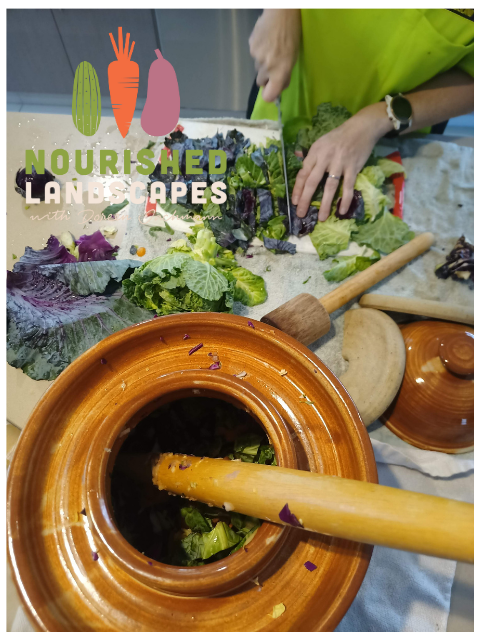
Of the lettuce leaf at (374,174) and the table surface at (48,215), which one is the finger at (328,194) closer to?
the lettuce leaf at (374,174)

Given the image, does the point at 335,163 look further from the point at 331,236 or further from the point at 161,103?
the point at 161,103

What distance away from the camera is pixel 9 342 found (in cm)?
123

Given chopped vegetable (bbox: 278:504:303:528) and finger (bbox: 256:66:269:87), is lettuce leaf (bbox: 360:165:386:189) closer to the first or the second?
finger (bbox: 256:66:269:87)

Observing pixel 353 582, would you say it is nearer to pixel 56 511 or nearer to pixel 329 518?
pixel 329 518

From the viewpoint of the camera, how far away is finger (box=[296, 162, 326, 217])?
1628 millimetres

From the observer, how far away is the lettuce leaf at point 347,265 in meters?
1.54

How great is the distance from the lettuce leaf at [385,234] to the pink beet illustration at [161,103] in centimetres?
101

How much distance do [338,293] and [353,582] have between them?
917mm

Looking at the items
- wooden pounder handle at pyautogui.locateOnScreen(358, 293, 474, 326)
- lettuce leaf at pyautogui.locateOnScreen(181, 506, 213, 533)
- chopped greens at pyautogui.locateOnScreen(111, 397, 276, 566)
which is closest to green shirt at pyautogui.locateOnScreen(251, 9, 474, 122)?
wooden pounder handle at pyautogui.locateOnScreen(358, 293, 474, 326)

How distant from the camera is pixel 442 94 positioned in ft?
5.67

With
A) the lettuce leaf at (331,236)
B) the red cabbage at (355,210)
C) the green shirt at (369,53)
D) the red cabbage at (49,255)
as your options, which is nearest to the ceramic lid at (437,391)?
the lettuce leaf at (331,236)

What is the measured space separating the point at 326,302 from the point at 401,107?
102cm

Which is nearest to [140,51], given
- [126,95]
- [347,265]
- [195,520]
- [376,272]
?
[126,95]

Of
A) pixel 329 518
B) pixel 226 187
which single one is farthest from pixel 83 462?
pixel 226 187
